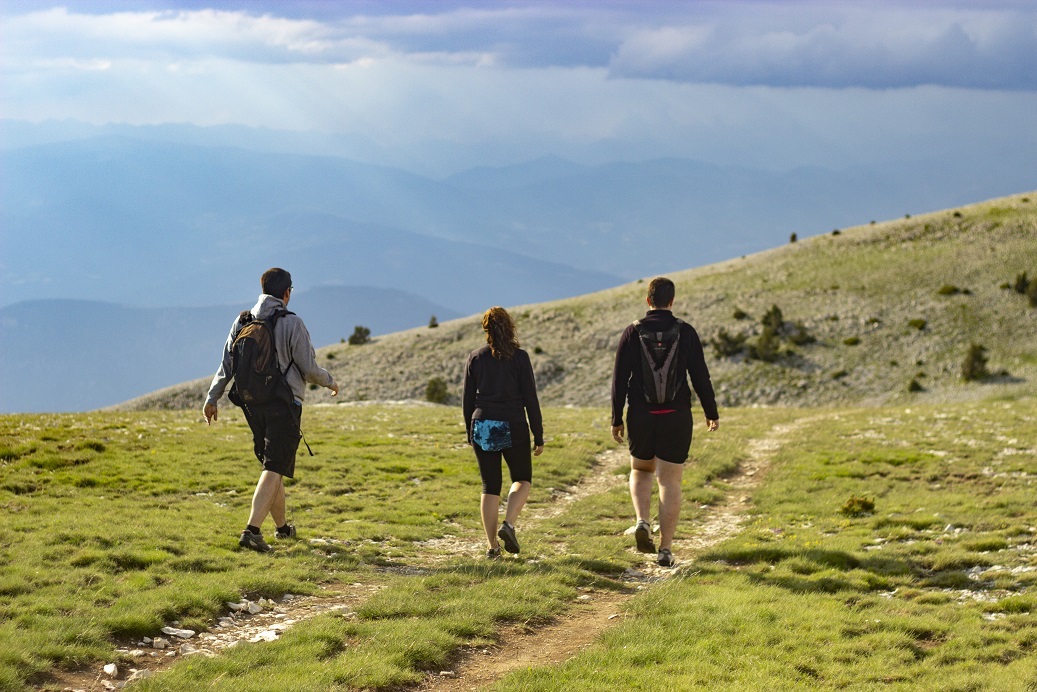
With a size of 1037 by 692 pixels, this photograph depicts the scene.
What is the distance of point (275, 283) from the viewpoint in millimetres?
13766

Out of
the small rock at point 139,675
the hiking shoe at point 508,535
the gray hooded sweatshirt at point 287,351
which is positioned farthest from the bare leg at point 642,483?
the small rock at point 139,675

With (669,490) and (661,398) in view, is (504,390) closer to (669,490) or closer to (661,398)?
(661,398)

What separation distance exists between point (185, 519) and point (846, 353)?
224 ft

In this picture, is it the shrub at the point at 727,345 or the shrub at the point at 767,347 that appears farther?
the shrub at the point at 727,345

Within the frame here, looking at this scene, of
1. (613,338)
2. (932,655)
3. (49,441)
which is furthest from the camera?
(613,338)

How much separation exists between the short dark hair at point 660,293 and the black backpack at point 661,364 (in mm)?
396

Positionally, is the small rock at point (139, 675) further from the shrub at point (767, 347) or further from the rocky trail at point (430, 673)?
the shrub at point (767, 347)

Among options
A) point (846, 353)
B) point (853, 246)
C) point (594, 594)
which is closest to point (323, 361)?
point (846, 353)

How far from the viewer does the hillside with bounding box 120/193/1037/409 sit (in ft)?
232

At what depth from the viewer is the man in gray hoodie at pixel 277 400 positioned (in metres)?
13.8

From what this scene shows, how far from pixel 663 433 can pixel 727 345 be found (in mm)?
67014

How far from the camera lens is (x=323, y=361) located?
8700 centimetres

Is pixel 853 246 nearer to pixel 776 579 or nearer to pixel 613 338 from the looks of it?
pixel 613 338

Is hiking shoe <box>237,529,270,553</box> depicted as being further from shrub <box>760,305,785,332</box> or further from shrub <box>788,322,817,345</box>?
shrub <box>760,305,785,332</box>
